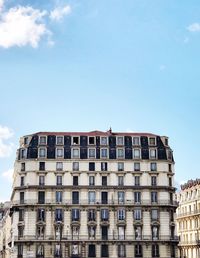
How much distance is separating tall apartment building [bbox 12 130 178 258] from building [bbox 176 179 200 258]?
20.8 m

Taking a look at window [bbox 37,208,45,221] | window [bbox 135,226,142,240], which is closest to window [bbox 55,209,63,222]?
window [bbox 37,208,45,221]

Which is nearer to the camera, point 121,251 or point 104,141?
point 121,251

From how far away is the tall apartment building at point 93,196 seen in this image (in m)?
100

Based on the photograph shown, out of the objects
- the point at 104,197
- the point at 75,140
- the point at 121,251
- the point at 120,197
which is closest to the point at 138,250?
the point at 121,251

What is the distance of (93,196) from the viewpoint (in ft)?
340

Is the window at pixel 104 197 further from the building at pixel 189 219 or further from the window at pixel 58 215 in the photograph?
the building at pixel 189 219

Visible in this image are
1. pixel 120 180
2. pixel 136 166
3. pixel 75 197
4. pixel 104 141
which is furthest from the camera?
pixel 104 141

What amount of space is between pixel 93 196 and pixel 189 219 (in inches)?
1412

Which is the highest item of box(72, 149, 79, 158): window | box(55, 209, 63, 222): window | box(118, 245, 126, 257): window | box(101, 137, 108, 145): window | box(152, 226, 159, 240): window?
box(101, 137, 108, 145): window

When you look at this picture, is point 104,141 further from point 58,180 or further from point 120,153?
point 58,180

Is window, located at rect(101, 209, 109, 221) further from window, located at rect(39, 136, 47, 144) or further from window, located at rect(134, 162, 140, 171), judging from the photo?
window, located at rect(39, 136, 47, 144)

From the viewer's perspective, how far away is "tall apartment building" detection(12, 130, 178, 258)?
100 metres

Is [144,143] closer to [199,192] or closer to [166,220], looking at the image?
[166,220]

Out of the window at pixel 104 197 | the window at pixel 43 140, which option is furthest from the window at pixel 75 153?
the window at pixel 104 197
